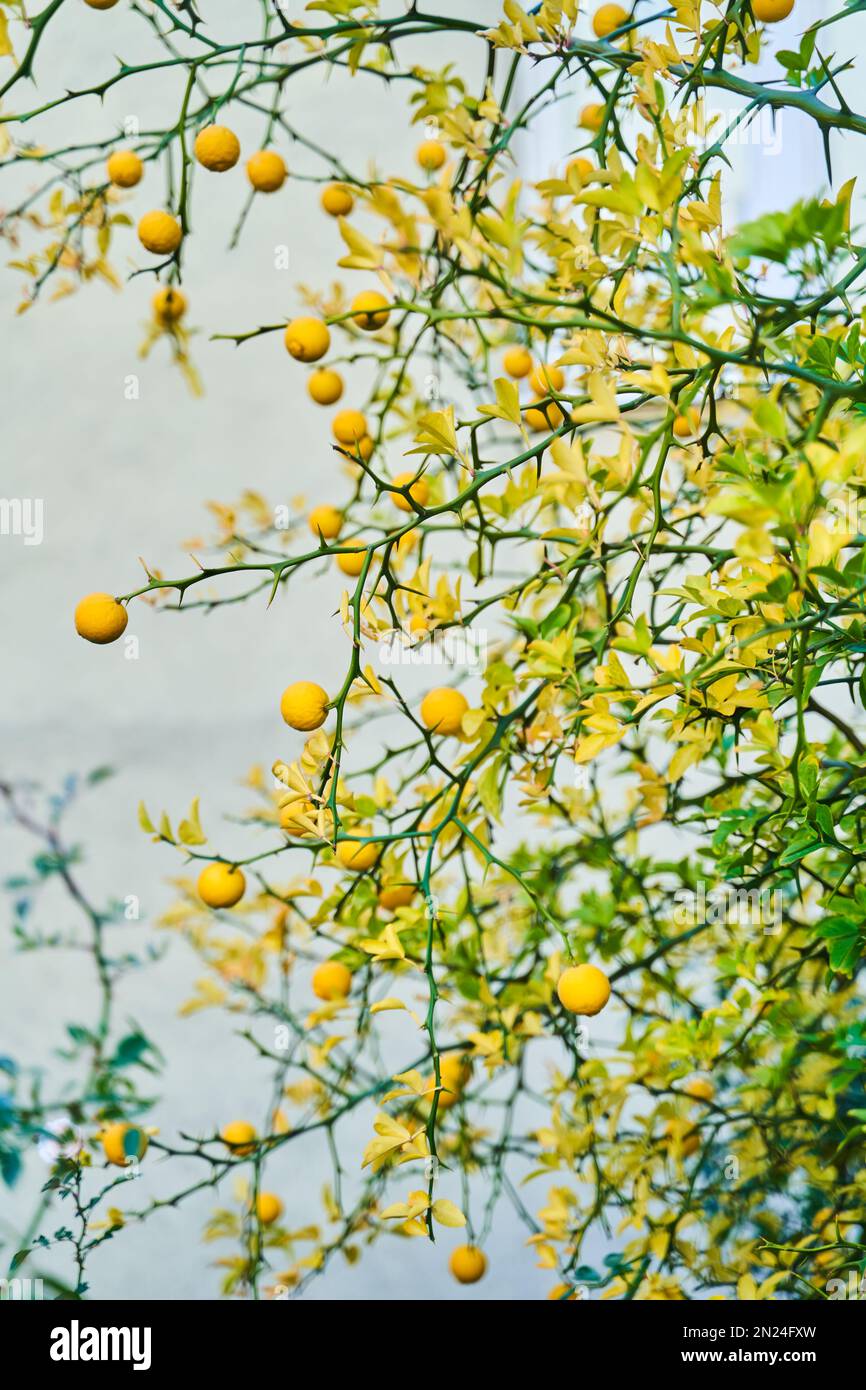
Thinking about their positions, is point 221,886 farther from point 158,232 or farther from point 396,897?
point 158,232

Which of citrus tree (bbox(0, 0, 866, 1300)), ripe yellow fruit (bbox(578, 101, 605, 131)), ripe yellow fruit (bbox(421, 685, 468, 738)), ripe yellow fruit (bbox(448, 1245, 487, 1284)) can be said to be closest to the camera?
citrus tree (bbox(0, 0, 866, 1300))

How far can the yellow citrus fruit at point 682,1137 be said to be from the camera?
69 cm

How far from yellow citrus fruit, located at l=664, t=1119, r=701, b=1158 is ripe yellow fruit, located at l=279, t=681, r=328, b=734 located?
1.19ft

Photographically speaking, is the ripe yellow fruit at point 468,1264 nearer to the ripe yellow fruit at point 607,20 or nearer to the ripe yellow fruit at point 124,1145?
the ripe yellow fruit at point 124,1145

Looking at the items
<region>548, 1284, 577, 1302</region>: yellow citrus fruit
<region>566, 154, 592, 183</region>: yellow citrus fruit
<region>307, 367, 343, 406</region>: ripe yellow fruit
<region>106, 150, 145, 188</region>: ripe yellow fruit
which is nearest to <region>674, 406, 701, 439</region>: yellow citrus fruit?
<region>566, 154, 592, 183</region>: yellow citrus fruit

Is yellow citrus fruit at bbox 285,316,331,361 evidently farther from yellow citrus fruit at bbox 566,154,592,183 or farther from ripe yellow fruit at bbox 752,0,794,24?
ripe yellow fruit at bbox 752,0,794,24

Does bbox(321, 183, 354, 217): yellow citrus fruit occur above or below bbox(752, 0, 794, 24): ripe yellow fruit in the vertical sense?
above

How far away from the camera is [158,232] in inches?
26.0

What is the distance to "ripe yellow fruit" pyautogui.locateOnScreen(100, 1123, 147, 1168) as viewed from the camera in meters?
0.66

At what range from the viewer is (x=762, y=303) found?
54cm

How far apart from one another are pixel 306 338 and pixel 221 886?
0.99 ft

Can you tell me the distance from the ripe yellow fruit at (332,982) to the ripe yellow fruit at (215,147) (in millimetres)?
470
